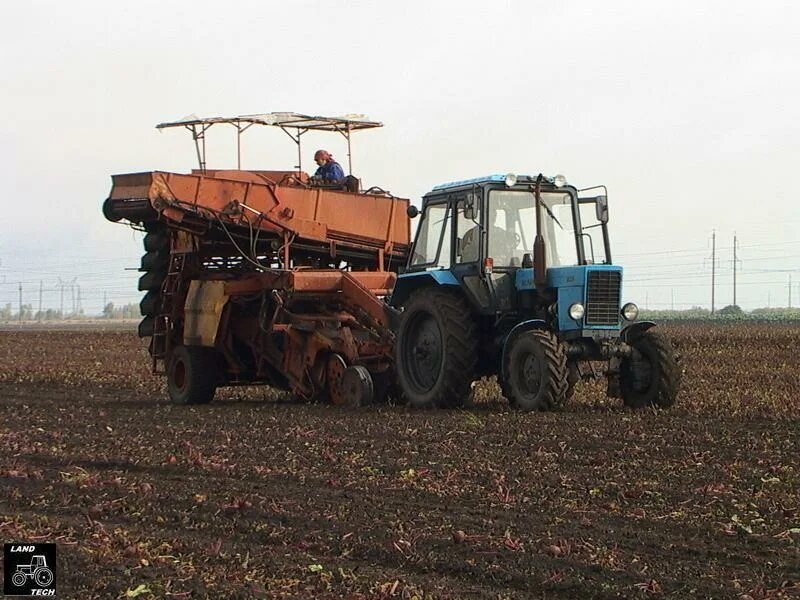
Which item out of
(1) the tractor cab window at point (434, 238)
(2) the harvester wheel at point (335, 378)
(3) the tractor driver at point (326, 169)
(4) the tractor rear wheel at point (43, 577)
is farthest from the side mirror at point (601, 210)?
(4) the tractor rear wheel at point (43, 577)

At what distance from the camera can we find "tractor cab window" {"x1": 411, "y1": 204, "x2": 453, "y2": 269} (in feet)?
45.8

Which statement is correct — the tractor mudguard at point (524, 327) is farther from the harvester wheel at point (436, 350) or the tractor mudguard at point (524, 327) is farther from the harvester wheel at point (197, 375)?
the harvester wheel at point (197, 375)

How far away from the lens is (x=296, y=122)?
1855cm

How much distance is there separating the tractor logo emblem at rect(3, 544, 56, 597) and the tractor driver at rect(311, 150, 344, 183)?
11693 millimetres

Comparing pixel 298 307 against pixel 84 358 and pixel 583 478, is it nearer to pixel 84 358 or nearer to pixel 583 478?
pixel 583 478

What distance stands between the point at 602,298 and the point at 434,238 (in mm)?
2180

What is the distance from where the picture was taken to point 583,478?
28.7ft

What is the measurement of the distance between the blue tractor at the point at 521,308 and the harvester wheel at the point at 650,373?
1cm

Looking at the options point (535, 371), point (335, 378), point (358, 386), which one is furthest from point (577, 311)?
point (335, 378)

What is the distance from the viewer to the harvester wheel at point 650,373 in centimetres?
1303

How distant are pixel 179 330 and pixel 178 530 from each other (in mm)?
10493

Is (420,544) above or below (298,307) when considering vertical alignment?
below

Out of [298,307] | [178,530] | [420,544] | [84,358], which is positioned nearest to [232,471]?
[178,530]

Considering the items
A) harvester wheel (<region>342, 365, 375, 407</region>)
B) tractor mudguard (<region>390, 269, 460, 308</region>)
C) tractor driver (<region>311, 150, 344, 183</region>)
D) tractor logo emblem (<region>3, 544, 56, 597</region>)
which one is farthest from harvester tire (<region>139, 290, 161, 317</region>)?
tractor logo emblem (<region>3, 544, 56, 597</region>)
